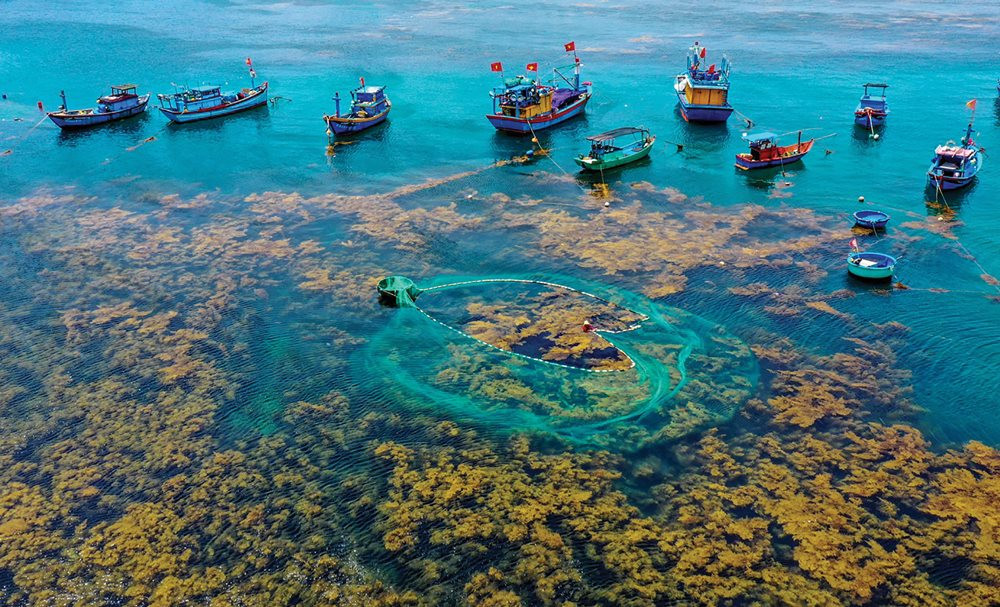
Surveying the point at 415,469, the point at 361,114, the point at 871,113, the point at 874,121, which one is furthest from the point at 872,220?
the point at 361,114

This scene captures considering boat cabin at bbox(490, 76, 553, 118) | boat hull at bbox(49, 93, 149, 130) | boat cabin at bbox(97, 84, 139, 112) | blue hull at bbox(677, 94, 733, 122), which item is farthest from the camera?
boat cabin at bbox(97, 84, 139, 112)

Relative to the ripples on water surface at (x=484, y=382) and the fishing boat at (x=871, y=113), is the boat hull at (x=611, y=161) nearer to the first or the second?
the ripples on water surface at (x=484, y=382)

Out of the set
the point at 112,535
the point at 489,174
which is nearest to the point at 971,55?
the point at 489,174

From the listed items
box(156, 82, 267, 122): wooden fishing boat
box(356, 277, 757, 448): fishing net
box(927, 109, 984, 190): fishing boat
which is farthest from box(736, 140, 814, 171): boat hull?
box(156, 82, 267, 122): wooden fishing boat

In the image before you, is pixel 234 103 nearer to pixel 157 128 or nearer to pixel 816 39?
pixel 157 128

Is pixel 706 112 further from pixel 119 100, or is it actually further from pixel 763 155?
pixel 119 100

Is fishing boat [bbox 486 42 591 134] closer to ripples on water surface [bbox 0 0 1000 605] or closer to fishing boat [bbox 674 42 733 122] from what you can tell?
ripples on water surface [bbox 0 0 1000 605]
